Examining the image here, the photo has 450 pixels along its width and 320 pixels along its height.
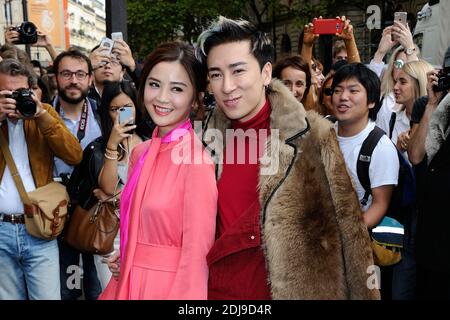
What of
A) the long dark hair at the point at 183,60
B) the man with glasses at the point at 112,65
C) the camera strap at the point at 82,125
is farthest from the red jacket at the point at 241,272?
the man with glasses at the point at 112,65

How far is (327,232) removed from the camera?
197 cm

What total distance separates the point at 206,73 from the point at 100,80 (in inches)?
123

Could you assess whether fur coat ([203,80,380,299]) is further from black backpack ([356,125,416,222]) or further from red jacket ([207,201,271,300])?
black backpack ([356,125,416,222])

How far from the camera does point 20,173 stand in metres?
3.37

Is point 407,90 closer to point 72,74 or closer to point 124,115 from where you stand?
point 124,115

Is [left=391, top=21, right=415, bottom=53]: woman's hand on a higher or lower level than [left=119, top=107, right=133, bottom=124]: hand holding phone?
higher

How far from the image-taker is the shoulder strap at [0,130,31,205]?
129 inches

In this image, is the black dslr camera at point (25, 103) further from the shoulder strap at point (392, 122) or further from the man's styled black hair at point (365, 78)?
the shoulder strap at point (392, 122)

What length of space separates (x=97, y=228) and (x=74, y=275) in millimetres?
672

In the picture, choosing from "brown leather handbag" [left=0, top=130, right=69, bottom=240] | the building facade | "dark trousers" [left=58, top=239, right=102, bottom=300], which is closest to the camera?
"brown leather handbag" [left=0, top=130, right=69, bottom=240]

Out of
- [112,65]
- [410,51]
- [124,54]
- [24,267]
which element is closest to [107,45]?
[112,65]

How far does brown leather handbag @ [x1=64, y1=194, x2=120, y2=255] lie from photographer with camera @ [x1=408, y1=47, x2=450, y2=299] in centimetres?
194

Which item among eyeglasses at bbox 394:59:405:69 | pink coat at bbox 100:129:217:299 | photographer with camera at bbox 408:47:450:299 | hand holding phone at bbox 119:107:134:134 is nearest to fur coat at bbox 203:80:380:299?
pink coat at bbox 100:129:217:299
